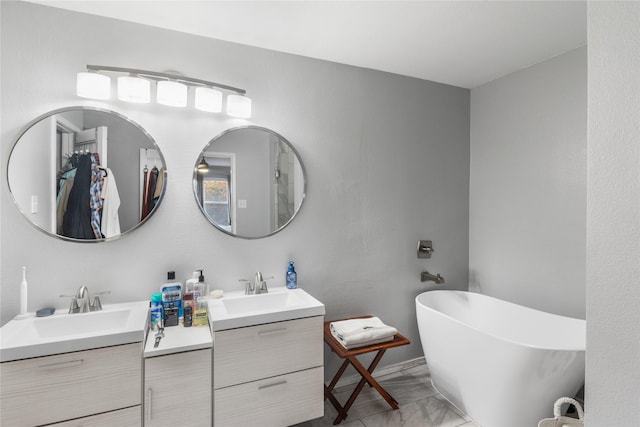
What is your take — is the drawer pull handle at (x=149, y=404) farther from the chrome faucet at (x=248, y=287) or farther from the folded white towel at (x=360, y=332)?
the folded white towel at (x=360, y=332)

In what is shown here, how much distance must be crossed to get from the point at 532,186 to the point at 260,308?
7.35ft

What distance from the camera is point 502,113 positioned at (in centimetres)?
276

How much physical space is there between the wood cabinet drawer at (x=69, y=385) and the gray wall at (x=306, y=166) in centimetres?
50

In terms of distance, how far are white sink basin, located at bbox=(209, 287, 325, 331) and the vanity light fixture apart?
3.87 ft

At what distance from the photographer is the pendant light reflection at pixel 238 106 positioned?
207 cm

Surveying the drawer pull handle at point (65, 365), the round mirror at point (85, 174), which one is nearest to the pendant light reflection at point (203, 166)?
the round mirror at point (85, 174)

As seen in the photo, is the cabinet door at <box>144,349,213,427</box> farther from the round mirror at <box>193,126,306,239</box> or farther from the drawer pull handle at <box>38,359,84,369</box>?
the round mirror at <box>193,126,306,239</box>

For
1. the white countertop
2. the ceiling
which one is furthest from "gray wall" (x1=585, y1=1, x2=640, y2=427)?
the white countertop

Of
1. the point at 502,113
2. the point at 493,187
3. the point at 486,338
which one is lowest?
the point at 486,338

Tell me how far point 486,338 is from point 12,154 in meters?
2.74

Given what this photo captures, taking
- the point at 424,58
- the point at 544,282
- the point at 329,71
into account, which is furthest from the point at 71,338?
the point at 544,282

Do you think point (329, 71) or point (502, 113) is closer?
point (329, 71)

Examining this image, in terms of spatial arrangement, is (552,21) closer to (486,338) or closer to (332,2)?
(332,2)

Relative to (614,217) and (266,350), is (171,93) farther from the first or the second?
(614,217)
